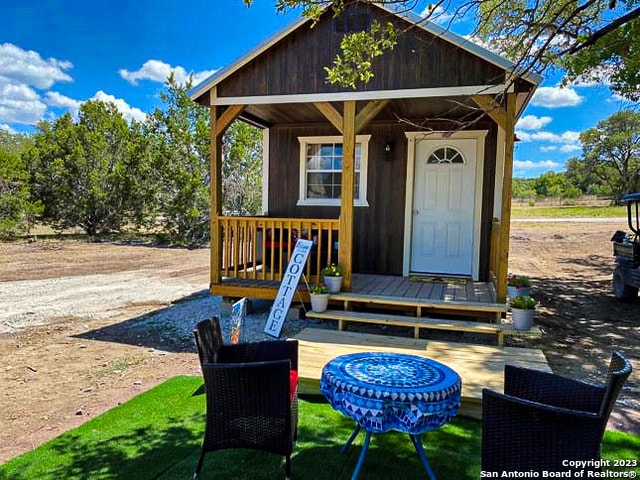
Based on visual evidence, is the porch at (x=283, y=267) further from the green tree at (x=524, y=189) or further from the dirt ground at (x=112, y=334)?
the green tree at (x=524, y=189)

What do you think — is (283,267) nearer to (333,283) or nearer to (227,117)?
(333,283)

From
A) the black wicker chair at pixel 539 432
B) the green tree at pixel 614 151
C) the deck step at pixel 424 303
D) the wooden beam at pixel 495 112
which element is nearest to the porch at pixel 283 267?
the deck step at pixel 424 303

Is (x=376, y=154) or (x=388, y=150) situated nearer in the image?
(x=388, y=150)

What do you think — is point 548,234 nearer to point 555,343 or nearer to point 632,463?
point 555,343

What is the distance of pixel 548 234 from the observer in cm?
1941

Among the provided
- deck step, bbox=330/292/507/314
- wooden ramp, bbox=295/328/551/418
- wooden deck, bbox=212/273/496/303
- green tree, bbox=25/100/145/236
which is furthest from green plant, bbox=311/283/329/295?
green tree, bbox=25/100/145/236

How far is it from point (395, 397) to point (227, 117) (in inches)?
191

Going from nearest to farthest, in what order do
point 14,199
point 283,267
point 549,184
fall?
point 283,267, point 14,199, point 549,184

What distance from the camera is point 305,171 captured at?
292 inches

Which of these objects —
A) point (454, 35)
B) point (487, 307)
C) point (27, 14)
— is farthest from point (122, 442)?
point (27, 14)

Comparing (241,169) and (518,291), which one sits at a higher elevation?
(241,169)

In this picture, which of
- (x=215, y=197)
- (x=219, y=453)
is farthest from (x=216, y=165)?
(x=219, y=453)

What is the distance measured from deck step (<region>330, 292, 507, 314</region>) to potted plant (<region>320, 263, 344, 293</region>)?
0.27 feet

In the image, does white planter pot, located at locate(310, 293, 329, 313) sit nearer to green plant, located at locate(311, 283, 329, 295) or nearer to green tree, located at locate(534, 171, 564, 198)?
green plant, located at locate(311, 283, 329, 295)
